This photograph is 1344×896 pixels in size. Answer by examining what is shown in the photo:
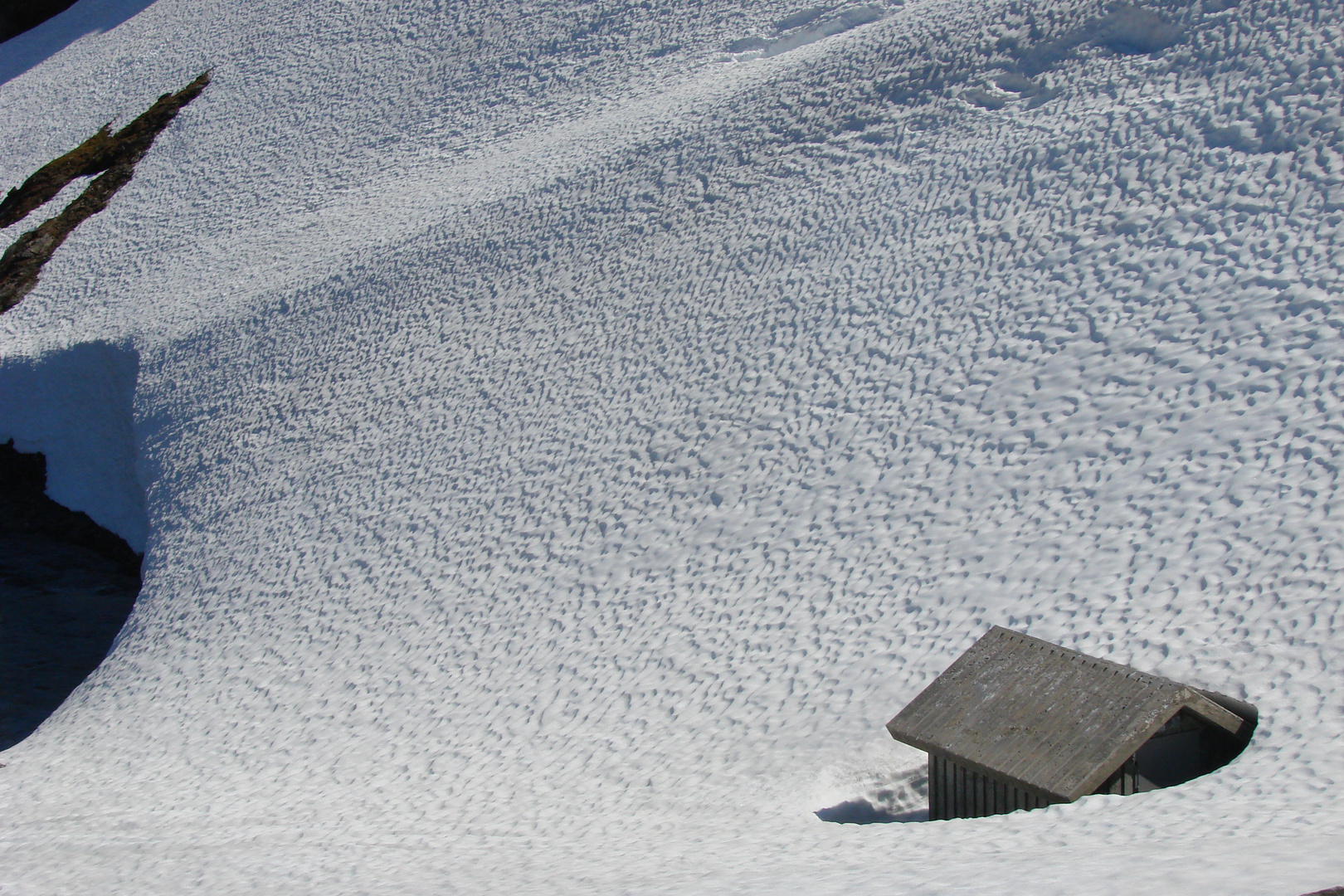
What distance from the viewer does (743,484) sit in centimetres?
846

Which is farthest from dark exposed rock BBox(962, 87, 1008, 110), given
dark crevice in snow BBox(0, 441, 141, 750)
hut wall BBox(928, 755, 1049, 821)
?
dark crevice in snow BBox(0, 441, 141, 750)

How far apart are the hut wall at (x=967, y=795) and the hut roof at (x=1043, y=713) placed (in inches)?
4.5

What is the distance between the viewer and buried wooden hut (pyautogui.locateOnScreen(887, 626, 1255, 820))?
4.85 meters

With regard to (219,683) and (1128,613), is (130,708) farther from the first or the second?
(1128,613)

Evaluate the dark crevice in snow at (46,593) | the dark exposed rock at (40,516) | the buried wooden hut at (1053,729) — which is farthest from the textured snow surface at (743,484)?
the dark crevice in snow at (46,593)

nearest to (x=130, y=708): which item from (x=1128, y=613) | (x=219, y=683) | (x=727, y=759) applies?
(x=219, y=683)

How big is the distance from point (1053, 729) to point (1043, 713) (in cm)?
10

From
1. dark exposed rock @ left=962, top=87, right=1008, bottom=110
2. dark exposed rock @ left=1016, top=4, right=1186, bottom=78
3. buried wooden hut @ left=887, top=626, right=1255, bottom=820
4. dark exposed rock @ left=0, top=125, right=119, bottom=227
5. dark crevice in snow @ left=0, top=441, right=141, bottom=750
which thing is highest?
dark exposed rock @ left=0, top=125, right=119, bottom=227

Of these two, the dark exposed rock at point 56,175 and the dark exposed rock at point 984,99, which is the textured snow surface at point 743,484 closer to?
the dark exposed rock at point 984,99

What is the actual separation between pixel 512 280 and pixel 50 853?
681 cm

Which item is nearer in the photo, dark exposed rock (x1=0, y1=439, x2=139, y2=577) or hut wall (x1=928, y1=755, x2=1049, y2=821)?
hut wall (x1=928, y1=755, x2=1049, y2=821)

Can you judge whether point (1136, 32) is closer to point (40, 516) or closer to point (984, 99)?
point (984, 99)

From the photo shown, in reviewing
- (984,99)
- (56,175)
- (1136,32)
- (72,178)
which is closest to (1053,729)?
(984,99)

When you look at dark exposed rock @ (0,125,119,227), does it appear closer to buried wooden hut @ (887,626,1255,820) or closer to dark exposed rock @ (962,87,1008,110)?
dark exposed rock @ (962,87,1008,110)
